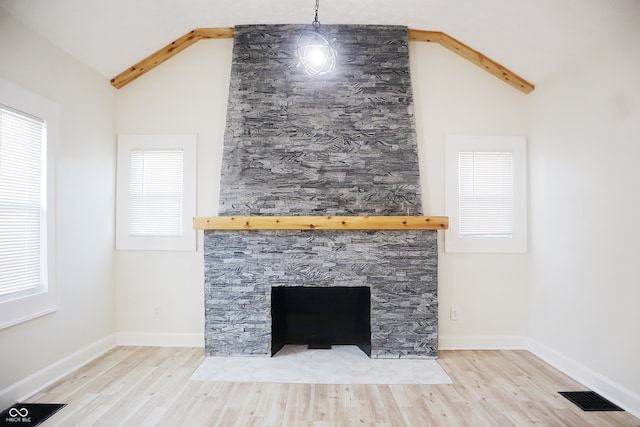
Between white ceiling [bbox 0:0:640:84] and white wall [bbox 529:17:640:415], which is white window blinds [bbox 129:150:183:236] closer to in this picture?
white ceiling [bbox 0:0:640:84]

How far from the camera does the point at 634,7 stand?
2.51 m

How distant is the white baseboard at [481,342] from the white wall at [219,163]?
1 centimetres

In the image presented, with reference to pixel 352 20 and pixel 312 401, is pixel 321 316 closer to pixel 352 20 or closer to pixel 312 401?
pixel 312 401

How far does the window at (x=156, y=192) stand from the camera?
3758 millimetres

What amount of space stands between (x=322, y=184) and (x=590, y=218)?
7.50 feet

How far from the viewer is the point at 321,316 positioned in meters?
3.78

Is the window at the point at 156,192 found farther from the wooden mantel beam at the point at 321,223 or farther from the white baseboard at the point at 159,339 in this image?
the white baseboard at the point at 159,339

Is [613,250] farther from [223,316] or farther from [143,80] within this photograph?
[143,80]

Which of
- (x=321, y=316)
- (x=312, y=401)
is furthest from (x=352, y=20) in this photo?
(x=312, y=401)

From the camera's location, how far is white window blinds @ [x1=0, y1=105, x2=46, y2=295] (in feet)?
8.44

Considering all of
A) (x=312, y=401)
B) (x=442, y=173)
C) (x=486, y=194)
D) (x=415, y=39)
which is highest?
(x=415, y=39)

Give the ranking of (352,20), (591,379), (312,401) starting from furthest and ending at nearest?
(352,20)
(591,379)
(312,401)
